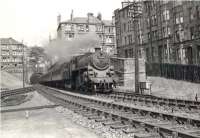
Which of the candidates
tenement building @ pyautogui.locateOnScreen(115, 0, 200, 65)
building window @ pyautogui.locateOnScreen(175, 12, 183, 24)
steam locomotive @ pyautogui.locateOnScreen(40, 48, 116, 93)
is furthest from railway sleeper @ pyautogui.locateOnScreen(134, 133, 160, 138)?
building window @ pyautogui.locateOnScreen(175, 12, 183, 24)

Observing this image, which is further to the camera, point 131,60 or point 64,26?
point 64,26

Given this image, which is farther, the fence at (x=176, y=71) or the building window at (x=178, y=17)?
the building window at (x=178, y=17)

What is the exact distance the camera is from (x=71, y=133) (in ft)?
27.3

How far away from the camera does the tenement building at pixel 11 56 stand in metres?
91.8

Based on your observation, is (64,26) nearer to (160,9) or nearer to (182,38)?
(160,9)

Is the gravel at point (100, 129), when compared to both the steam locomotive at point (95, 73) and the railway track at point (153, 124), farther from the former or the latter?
the steam locomotive at point (95, 73)

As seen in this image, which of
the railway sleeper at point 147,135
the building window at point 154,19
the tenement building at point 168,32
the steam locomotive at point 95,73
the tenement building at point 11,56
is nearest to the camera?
the railway sleeper at point 147,135

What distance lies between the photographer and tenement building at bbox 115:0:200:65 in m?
41.8

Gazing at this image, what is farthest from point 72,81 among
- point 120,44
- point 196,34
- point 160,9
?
point 120,44

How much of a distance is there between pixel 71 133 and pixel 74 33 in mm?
75812

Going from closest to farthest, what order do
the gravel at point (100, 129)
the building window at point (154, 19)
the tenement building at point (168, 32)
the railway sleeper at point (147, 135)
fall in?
1. the railway sleeper at point (147, 135)
2. the gravel at point (100, 129)
3. the tenement building at point (168, 32)
4. the building window at point (154, 19)

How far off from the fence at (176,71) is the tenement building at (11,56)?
192ft

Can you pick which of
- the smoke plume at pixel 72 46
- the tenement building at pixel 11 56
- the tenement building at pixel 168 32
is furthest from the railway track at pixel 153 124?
the tenement building at pixel 11 56

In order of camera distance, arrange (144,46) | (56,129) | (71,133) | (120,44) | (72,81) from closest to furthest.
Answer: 1. (71,133)
2. (56,129)
3. (72,81)
4. (144,46)
5. (120,44)
